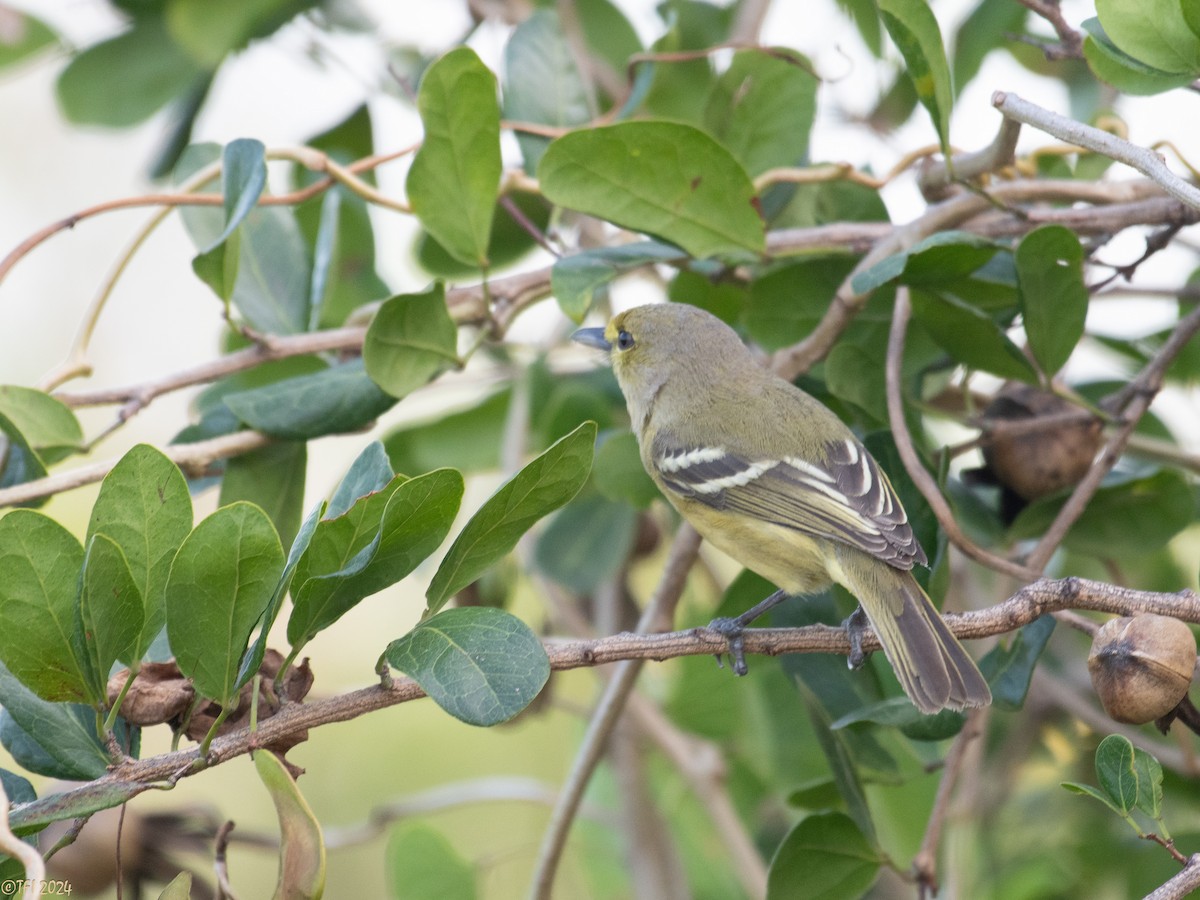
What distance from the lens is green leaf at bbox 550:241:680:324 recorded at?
2.22 meters

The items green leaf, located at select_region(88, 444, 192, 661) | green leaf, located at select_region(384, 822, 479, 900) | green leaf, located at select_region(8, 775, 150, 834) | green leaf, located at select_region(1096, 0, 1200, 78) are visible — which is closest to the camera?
green leaf, located at select_region(8, 775, 150, 834)

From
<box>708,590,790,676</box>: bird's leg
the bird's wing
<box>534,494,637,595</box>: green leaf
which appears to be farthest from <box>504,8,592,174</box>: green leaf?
<box>708,590,790,676</box>: bird's leg

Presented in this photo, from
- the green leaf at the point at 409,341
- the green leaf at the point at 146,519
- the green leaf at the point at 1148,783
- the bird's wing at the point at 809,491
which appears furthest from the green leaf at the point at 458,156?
the green leaf at the point at 1148,783

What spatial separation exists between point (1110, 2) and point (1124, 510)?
0.96 m

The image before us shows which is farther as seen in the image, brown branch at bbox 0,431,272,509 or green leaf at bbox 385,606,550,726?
brown branch at bbox 0,431,272,509

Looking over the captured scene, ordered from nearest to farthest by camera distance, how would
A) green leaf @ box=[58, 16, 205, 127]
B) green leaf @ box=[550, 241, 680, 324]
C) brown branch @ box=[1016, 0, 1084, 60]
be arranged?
brown branch @ box=[1016, 0, 1084, 60] < green leaf @ box=[550, 241, 680, 324] < green leaf @ box=[58, 16, 205, 127]

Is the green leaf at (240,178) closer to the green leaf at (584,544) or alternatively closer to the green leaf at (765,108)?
the green leaf at (765,108)

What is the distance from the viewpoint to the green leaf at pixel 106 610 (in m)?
1.43

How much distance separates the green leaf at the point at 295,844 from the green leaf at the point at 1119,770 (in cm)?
101

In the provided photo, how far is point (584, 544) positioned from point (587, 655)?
1386 millimetres

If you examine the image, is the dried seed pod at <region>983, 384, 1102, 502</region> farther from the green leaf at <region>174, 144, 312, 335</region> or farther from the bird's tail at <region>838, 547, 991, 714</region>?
the green leaf at <region>174, 144, 312, 335</region>

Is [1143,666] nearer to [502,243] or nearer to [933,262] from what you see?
[933,262]

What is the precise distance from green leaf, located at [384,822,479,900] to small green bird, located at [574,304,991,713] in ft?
3.68

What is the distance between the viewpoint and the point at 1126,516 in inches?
91.4
